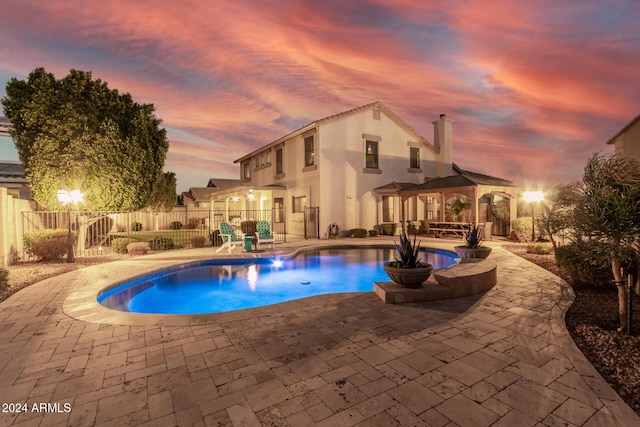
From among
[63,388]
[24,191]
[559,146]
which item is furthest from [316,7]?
[24,191]

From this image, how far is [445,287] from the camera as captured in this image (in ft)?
18.8

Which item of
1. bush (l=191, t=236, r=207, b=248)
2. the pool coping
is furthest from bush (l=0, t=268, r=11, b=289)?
bush (l=191, t=236, r=207, b=248)

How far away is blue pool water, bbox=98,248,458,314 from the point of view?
728cm

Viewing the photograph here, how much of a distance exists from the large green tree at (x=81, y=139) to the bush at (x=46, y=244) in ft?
6.20

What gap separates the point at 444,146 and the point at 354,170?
27.0ft

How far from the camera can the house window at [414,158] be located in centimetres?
2080

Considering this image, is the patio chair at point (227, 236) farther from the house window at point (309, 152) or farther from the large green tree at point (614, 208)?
the large green tree at point (614, 208)

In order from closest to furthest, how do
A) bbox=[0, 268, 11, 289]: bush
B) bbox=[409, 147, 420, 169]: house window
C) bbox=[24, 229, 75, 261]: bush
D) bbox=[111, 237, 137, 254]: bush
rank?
bbox=[0, 268, 11, 289]: bush < bbox=[24, 229, 75, 261]: bush < bbox=[111, 237, 137, 254]: bush < bbox=[409, 147, 420, 169]: house window

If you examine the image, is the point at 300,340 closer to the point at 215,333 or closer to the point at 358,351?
the point at 358,351

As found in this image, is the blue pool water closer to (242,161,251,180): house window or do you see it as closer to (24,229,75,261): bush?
(24,229,75,261): bush

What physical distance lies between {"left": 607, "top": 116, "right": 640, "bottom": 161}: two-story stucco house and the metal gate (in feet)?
42.6

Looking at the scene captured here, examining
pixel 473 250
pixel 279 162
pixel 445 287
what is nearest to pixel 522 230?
pixel 473 250

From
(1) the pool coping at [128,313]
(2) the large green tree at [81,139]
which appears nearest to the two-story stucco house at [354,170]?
(2) the large green tree at [81,139]

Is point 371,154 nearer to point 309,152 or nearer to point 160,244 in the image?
point 309,152
